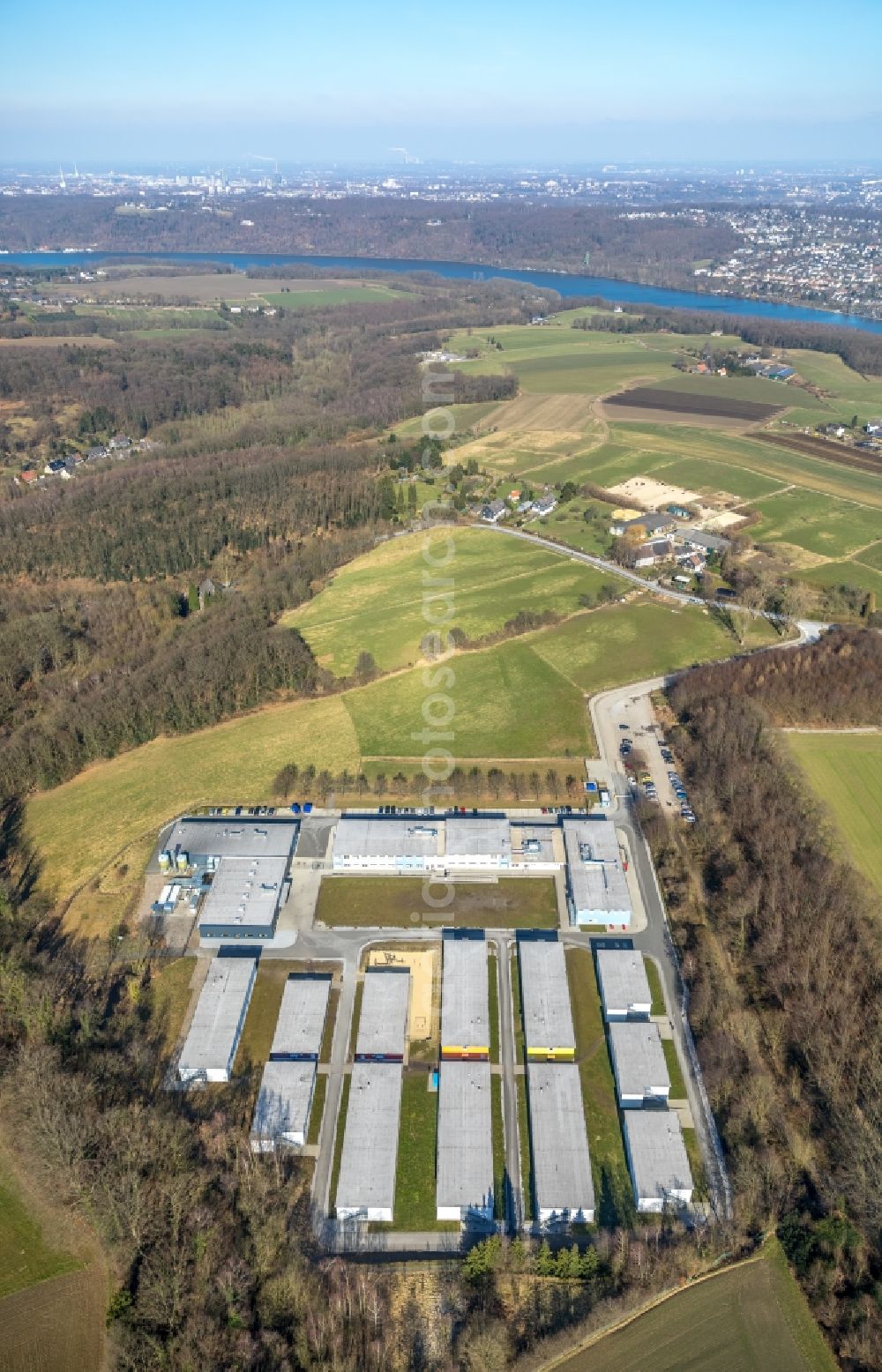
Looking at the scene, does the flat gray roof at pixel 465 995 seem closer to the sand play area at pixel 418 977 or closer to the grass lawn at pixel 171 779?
the sand play area at pixel 418 977

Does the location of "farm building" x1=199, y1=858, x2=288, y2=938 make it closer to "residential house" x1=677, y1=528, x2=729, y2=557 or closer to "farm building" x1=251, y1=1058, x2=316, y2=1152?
"farm building" x1=251, y1=1058, x2=316, y2=1152

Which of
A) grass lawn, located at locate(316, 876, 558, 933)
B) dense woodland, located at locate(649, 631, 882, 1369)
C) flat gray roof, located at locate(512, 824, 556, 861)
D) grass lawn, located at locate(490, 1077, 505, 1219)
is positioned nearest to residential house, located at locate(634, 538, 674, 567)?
dense woodland, located at locate(649, 631, 882, 1369)

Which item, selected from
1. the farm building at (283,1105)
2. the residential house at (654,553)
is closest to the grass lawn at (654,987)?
the farm building at (283,1105)

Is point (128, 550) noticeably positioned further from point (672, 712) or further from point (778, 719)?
point (778, 719)

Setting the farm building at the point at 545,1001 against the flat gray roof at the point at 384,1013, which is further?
the flat gray roof at the point at 384,1013

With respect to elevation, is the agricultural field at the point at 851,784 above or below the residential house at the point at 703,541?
below

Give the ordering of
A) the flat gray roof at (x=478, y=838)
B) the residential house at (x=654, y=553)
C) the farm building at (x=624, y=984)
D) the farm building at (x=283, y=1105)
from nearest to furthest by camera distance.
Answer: the farm building at (x=283, y=1105) → the farm building at (x=624, y=984) → the flat gray roof at (x=478, y=838) → the residential house at (x=654, y=553)

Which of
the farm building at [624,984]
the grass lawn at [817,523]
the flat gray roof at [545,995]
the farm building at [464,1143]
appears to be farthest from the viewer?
the grass lawn at [817,523]
